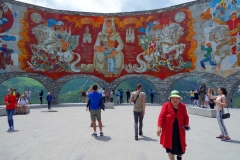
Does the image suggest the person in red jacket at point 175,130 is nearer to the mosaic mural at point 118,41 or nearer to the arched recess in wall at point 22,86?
the mosaic mural at point 118,41

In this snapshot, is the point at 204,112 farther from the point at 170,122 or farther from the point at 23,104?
the point at 23,104

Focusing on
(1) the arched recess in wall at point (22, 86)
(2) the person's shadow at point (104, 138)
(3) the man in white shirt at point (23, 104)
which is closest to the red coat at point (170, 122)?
(2) the person's shadow at point (104, 138)

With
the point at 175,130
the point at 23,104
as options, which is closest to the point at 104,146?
the point at 175,130

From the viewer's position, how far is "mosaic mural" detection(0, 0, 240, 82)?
24.0 m

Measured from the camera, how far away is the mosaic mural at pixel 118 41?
78.6 feet

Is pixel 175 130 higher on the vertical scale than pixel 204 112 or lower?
higher

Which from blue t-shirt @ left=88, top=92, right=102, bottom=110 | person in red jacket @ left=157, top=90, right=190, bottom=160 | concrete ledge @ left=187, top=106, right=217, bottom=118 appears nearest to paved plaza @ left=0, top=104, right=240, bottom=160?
blue t-shirt @ left=88, top=92, right=102, bottom=110

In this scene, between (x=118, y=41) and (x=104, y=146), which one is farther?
(x=118, y=41)

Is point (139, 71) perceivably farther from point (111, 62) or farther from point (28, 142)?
point (28, 142)

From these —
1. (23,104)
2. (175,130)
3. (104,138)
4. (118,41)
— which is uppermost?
(118,41)

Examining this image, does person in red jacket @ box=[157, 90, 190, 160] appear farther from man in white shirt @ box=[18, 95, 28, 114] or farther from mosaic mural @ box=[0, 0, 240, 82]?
mosaic mural @ box=[0, 0, 240, 82]

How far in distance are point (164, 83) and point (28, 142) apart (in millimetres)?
21292

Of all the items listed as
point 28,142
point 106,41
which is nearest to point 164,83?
point 106,41

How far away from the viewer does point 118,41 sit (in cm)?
2784
